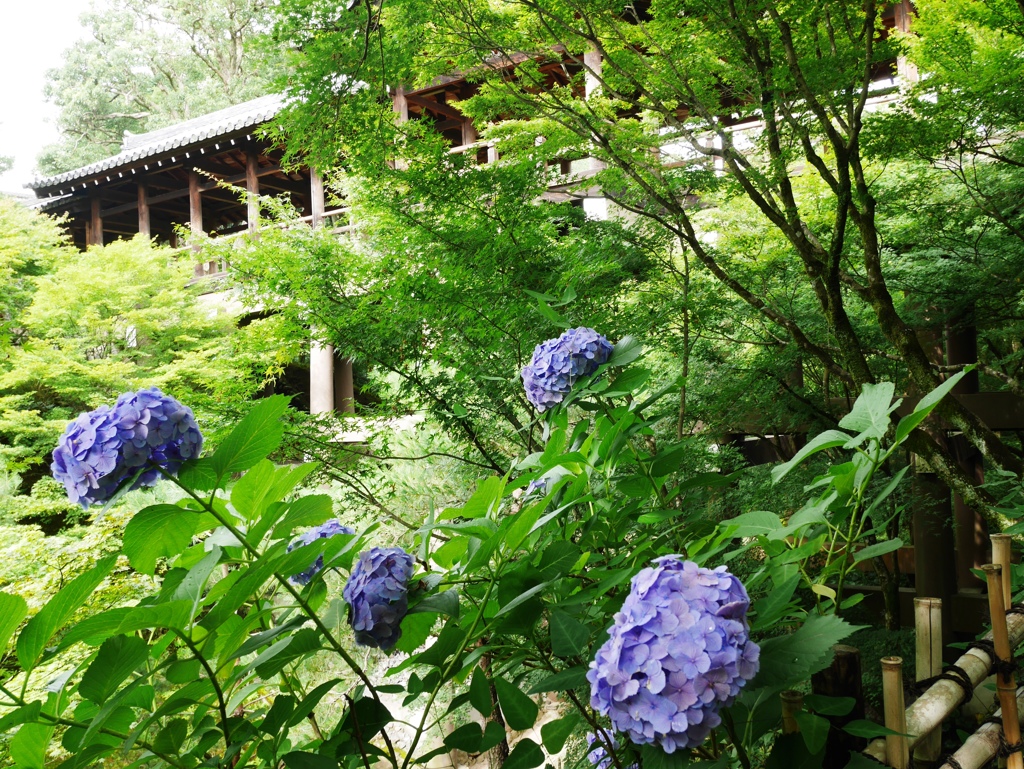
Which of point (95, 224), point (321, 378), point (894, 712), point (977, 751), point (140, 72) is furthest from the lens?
point (140, 72)

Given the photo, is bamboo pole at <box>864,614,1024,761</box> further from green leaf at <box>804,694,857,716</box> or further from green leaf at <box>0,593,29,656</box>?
green leaf at <box>0,593,29,656</box>

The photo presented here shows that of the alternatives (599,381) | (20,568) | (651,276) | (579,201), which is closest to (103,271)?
(20,568)

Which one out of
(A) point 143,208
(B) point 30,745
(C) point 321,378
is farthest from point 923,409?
(A) point 143,208

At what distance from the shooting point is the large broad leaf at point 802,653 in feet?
1.47

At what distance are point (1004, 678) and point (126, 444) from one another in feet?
2.79

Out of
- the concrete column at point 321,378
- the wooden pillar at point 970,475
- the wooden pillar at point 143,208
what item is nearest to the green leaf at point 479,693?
the wooden pillar at point 970,475

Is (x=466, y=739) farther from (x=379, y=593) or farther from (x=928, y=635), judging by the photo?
(x=928, y=635)

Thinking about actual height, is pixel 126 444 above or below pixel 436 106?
below

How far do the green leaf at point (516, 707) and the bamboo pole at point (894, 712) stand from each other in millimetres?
308

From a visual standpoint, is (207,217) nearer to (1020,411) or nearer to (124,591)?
(124,591)

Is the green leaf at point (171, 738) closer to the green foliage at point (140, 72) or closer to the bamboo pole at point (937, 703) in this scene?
the bamboo pole at point (937, 703)

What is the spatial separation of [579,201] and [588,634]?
14.4ft

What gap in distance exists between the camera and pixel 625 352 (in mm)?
798

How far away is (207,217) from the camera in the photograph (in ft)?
37.8
